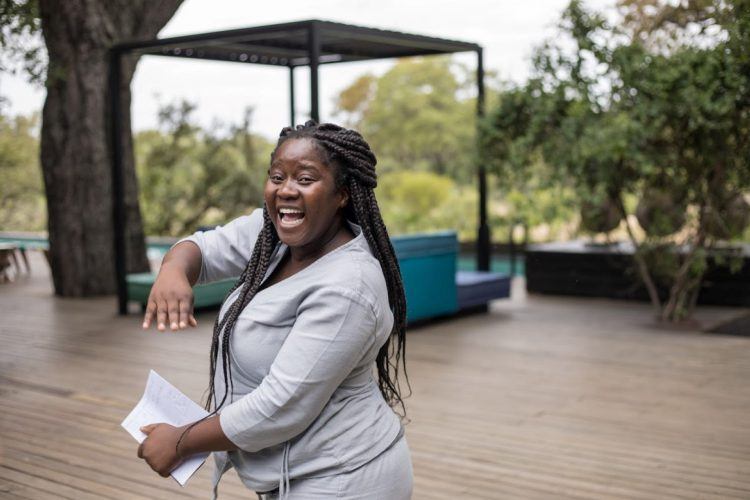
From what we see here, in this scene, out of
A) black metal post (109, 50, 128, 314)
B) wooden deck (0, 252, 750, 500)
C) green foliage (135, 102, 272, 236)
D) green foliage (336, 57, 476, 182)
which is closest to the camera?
wooden deck (0, 252, 750, 500)

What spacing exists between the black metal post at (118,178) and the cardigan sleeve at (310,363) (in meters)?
7.23

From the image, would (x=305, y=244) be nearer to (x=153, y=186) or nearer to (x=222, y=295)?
(x=222, y=295)

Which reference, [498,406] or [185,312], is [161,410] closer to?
[185,312]

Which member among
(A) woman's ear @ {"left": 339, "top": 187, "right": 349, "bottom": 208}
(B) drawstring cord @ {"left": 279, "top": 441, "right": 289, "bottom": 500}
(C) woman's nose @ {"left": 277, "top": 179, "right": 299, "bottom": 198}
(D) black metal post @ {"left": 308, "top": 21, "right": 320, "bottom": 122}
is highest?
(D) black metal post @ {"left": 308, "top": 21, "right": 320, "bottom": 122}

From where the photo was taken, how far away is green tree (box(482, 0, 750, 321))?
6.99 meters

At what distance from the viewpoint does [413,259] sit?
7.68 metres

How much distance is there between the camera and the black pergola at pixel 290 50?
23.4ft

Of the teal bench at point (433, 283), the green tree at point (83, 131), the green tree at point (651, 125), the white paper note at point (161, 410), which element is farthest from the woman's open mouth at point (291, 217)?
the green tree at point (83, 131)

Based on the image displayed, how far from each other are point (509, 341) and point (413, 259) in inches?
39.5

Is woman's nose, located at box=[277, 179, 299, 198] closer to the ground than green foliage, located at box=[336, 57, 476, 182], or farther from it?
closer to the ground

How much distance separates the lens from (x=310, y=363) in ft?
5.21

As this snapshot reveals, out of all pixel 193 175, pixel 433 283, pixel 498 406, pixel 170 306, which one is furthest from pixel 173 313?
pixel 193 175

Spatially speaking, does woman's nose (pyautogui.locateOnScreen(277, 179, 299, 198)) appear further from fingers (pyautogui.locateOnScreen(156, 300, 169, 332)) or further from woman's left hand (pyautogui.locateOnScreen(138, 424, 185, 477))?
woman's left hand (pyautogui.locateOnScreen(138, 424, 185, 477))

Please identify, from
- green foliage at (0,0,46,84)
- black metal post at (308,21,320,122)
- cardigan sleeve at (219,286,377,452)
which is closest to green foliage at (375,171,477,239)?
green foliage at (0,0,46,84)
